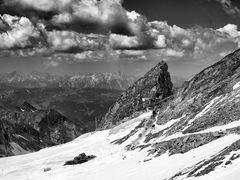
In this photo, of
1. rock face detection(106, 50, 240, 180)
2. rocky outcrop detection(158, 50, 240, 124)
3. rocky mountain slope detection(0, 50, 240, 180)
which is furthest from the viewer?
rocky outcrop detection(158, 50, 240, 124)

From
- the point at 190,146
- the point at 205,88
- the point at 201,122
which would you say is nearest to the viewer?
the point at 190,146

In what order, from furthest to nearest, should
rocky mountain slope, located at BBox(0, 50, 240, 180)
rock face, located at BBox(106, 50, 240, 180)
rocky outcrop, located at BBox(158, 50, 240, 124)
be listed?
rocky outcrop, located at BBox(158, 50, 240, 124) → rock face, located at BBox(106, 50, 240, 180) → rocky mountain slope, located at BBox(0, 50, 240, 180)

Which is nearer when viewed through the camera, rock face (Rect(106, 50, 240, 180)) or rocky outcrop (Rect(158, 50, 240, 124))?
rock face (Rect(106, 50, 240, 180))

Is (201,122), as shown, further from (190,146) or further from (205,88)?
(205,88)

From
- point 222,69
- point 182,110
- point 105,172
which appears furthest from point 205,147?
point 222,69

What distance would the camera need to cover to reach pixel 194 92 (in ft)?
371

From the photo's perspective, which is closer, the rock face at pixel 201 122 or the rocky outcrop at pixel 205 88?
the rock face at pixel 201 122

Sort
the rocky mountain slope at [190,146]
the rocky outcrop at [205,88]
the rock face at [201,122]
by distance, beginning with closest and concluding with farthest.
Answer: the rocky mountain slope at [190,146] < the rock face at [201,122] < the rocky outcrop at [205,88]

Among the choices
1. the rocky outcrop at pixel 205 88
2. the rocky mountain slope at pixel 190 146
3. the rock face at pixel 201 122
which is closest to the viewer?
the rocky mountain slope at pixel 190 146

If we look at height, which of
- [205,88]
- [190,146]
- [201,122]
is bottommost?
[190,146]

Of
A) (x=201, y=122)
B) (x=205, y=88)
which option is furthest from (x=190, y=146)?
(x=205, y=88)

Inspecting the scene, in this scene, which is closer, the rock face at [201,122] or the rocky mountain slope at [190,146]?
the rocky mountain slope at [190,146]

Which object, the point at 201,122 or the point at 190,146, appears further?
the point at 201,122

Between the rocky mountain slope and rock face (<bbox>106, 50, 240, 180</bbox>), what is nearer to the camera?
the rocky mountain slope
